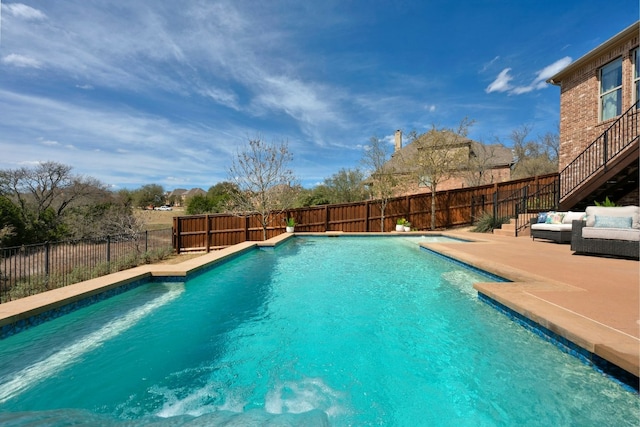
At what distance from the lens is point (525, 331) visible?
2.75m

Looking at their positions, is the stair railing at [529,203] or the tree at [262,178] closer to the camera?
the stair railing at [529,203]

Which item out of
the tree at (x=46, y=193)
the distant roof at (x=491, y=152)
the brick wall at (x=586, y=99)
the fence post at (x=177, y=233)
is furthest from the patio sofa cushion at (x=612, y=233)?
the tree at (x=46, y=193)

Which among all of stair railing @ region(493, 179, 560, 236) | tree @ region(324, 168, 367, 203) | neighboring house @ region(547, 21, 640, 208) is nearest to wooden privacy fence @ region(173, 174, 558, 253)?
stair railing @ region(493, 179, 560, 236)

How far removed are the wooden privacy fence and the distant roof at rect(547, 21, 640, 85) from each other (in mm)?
4742

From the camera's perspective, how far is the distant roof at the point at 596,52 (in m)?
7.74

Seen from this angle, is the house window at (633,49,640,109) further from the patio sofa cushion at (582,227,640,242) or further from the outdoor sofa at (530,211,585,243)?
the patio sofa cushion at (582,227,640,242)

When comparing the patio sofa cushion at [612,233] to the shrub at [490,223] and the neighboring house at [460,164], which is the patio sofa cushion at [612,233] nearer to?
the shrub at [490,223]

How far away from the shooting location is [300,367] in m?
2.39

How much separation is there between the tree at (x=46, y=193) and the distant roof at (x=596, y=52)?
83.4 feet

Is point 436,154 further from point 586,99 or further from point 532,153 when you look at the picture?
point 532,153

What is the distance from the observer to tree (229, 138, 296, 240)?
42.2 feet

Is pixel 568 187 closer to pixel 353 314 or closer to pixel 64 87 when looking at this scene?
pixel 353 314

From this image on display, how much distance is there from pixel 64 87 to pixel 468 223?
16969mm

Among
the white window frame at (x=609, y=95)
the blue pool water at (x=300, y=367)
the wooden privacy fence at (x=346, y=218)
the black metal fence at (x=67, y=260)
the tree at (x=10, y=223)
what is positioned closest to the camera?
the blue pool water at (x=300, y=367)
